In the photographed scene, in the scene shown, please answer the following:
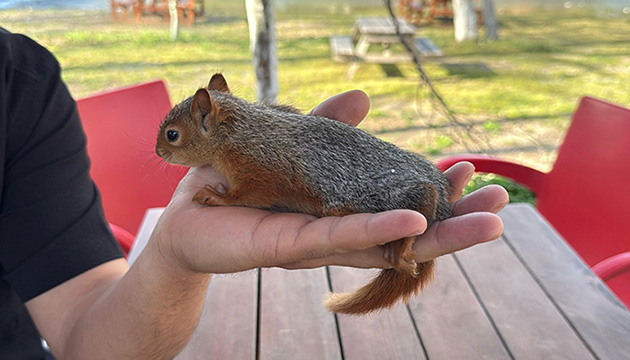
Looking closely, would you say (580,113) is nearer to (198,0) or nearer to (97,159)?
(97,159)

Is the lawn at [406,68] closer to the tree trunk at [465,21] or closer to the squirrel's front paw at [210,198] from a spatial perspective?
the tree trunk at [465,21]

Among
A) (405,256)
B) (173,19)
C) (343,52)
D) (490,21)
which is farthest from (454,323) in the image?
(490,21)

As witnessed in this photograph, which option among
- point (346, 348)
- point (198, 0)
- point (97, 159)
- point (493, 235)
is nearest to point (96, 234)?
point (346, 348)

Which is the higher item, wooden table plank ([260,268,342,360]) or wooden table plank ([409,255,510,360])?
wooden table plank ([260,268,342,360])

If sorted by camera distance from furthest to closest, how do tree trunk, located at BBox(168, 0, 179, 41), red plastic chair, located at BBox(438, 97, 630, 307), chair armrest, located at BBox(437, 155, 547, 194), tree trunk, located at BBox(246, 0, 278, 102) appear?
tree trunk, located at BBox(168, 0, 179, 41) → tree trunk, located at BBox(246, 0, 278, 102) → chair armrest, located at BBox(437, 155, 547, 194) → red plastic chair, located at BBox(438, 97, 630, 307)

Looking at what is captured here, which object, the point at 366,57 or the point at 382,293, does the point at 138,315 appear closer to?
the point at 382,293

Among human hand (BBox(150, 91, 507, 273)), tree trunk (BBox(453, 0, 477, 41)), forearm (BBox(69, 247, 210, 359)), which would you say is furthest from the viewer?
tree trunk (BBox(453, 0, 477, 41))

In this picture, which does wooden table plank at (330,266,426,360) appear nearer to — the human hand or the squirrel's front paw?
the human hand

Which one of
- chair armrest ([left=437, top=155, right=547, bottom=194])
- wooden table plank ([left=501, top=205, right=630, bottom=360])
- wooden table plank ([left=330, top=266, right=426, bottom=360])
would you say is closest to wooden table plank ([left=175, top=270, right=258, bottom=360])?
wooden table plank ([left=330, top=266, right=426, bottom=360])
